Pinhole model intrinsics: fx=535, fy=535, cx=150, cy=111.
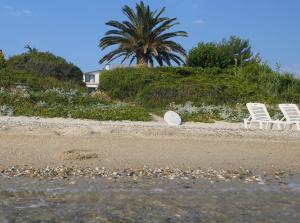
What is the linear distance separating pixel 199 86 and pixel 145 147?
43.7ft

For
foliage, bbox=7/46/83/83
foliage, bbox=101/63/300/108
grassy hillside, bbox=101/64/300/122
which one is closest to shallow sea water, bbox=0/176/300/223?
grassy hillside, bbox=101/64/300/122

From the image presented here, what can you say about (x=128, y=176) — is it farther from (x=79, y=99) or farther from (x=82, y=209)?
(x=79, y=99)

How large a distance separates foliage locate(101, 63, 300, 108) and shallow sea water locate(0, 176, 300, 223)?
45.2 feet

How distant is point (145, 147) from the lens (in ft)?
31.5

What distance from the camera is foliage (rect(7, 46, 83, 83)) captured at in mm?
31859

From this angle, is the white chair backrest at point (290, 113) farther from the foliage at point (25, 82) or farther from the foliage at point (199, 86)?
the foliage at point (25, 82)

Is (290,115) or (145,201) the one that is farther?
(290,115)

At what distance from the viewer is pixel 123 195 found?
6.35m

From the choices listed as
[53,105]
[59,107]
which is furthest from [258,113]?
[53,105]

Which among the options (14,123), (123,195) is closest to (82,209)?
(123,195)

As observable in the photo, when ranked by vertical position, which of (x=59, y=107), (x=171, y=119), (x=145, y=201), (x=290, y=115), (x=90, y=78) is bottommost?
(x=145, y=201)

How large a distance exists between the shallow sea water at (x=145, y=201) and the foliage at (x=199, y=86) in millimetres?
13772

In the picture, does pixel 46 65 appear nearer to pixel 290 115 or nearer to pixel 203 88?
pixel 203 88

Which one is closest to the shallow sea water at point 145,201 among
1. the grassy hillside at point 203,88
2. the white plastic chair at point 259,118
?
the white plastic chair at point 259,118
